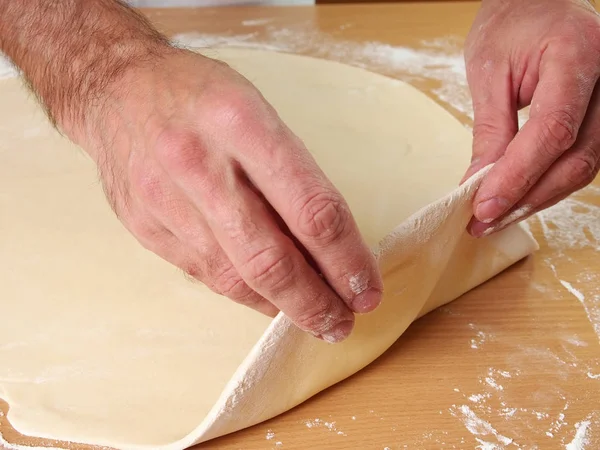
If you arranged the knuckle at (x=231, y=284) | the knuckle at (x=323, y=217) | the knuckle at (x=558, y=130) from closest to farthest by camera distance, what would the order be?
1. the knuckle at (x=323, y=217)
2. the knuckle at (x=231, y=284)
3. the knuckle at (x=558, y=130)

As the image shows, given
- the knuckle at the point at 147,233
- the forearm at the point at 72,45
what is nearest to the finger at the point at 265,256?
the knuckle at the point at 147,233

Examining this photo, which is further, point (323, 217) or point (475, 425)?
point (475, 425)

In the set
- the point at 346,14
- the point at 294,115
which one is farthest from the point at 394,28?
the point at 294,115

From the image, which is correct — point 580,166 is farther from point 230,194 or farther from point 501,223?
point 230,194

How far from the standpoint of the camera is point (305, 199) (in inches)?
24.4

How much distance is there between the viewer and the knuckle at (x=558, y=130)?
2.77ft

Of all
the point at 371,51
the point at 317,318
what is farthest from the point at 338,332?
the point at 371,51

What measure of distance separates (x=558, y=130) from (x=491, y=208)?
0.13m

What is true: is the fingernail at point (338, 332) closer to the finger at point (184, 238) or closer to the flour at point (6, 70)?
the finger at point (184, 238)

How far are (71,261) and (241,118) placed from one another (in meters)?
0.52

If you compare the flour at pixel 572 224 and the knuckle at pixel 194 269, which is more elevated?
the knuckle at pixel 194 269

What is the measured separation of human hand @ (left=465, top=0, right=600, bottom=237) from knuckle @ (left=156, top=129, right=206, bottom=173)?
1.37ft

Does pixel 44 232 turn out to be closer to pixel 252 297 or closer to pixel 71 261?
pixel 71 261

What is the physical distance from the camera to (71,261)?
1.01m
